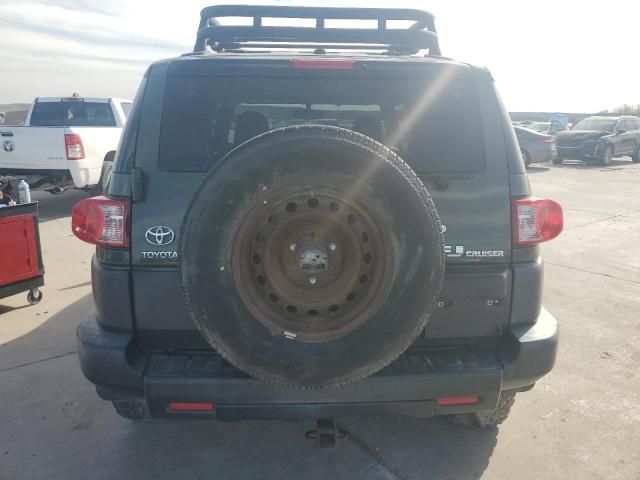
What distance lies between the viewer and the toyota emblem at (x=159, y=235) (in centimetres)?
236

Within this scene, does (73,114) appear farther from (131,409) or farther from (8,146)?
(131,409)

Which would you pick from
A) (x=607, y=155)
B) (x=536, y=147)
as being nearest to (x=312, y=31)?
(x=536, y=147)

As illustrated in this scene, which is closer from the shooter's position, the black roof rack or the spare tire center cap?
the spare tire center cap

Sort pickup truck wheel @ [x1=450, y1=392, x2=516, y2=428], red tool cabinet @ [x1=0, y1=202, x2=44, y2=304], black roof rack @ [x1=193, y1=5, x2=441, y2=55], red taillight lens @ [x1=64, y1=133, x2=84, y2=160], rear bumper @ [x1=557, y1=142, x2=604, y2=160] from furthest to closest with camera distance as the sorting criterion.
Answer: rear bumper @ [x1=557, y1=142, x2=604, y2=160]
red taillight lens @ [x1=64, y1=133, x2=84, y2=160]
red tool cabinet @ [x1=0, y1=202, x2=44, y2=304]
black roof rack @ [x1=193, y1=5, x2=441, y2=55]
pickup truck wheel @ [x1=450, y1=392, x2=516, y2=428]

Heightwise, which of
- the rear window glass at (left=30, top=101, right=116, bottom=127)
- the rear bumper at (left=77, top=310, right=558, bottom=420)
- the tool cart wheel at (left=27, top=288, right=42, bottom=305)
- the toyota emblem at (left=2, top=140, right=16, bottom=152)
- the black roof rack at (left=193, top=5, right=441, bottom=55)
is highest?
the black roof rack at (left=193, top=5, right=441, bottom=55)

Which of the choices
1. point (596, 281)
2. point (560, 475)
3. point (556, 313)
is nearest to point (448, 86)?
point (560, 475)

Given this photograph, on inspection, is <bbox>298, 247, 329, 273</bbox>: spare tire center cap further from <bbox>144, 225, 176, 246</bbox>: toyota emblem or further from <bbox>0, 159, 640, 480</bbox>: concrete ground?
<bbox>0, 159, 640, 480</bbox>: concrete ground

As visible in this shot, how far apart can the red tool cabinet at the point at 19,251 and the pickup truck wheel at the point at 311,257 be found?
349cm

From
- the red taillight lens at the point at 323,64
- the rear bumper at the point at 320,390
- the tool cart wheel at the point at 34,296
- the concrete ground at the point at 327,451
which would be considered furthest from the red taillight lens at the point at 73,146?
the red taillight lens at the point at 323,64

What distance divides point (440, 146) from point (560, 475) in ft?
5.83

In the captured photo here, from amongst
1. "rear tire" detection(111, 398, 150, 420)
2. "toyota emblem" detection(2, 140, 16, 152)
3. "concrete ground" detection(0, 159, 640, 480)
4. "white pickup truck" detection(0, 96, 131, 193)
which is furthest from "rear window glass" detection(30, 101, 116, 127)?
"rear tire" detection(111, 398, 150, 420)

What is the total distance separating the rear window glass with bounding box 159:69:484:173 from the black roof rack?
1.16 metres

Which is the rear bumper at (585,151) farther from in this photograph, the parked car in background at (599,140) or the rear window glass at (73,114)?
the rear window glass at (73,114)

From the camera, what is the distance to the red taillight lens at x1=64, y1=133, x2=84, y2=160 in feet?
30.9
